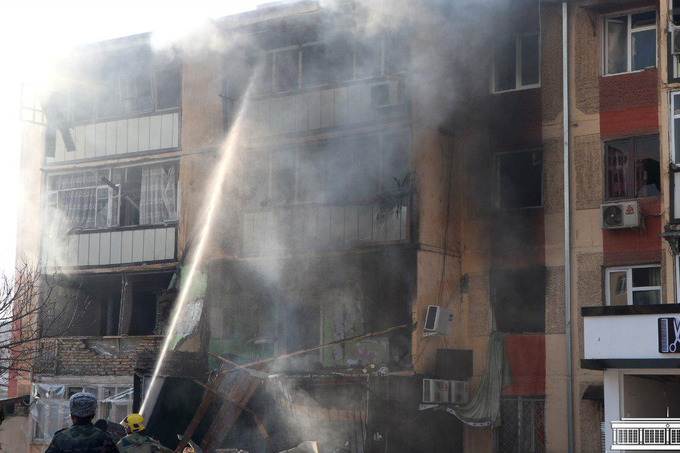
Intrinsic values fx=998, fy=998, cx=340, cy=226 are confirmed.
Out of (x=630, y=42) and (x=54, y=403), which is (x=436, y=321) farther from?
(x=54, y=403)

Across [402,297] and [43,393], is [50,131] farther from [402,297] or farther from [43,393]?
[402,297]

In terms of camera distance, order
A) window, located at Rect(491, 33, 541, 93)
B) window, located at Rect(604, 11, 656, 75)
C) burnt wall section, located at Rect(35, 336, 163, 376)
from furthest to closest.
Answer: burnt wall section, located at Rect(35, 336, 163, 376), window, located at Rect(491, 33, 541, 93), window, located at Rect(604, 11, 656, 75)

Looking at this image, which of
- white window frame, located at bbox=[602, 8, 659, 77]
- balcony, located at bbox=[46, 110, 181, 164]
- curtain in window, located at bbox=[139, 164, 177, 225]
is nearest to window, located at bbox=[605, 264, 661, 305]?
white window frame, located at bbox=[602, 8, 659, 77]

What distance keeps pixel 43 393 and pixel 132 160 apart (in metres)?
5.85

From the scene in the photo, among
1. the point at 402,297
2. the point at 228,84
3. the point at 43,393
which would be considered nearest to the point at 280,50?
the point at 228,84

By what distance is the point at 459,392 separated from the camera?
1858 cm

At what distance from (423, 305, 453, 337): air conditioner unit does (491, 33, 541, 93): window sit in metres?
4.53

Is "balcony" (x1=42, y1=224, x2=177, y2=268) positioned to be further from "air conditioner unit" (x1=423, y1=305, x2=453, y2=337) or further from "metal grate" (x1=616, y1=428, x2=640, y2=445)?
"metal grate" (x1=616, y1=428, x2=640, y2=445)

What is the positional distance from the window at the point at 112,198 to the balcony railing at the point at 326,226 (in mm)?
2739

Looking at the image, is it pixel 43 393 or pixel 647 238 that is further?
pixel 43 393

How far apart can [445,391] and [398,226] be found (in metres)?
3.27

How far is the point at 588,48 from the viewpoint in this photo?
60.9 feet

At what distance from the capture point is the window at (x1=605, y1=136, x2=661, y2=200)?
58.7ft

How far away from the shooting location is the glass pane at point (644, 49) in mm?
A: 18188
